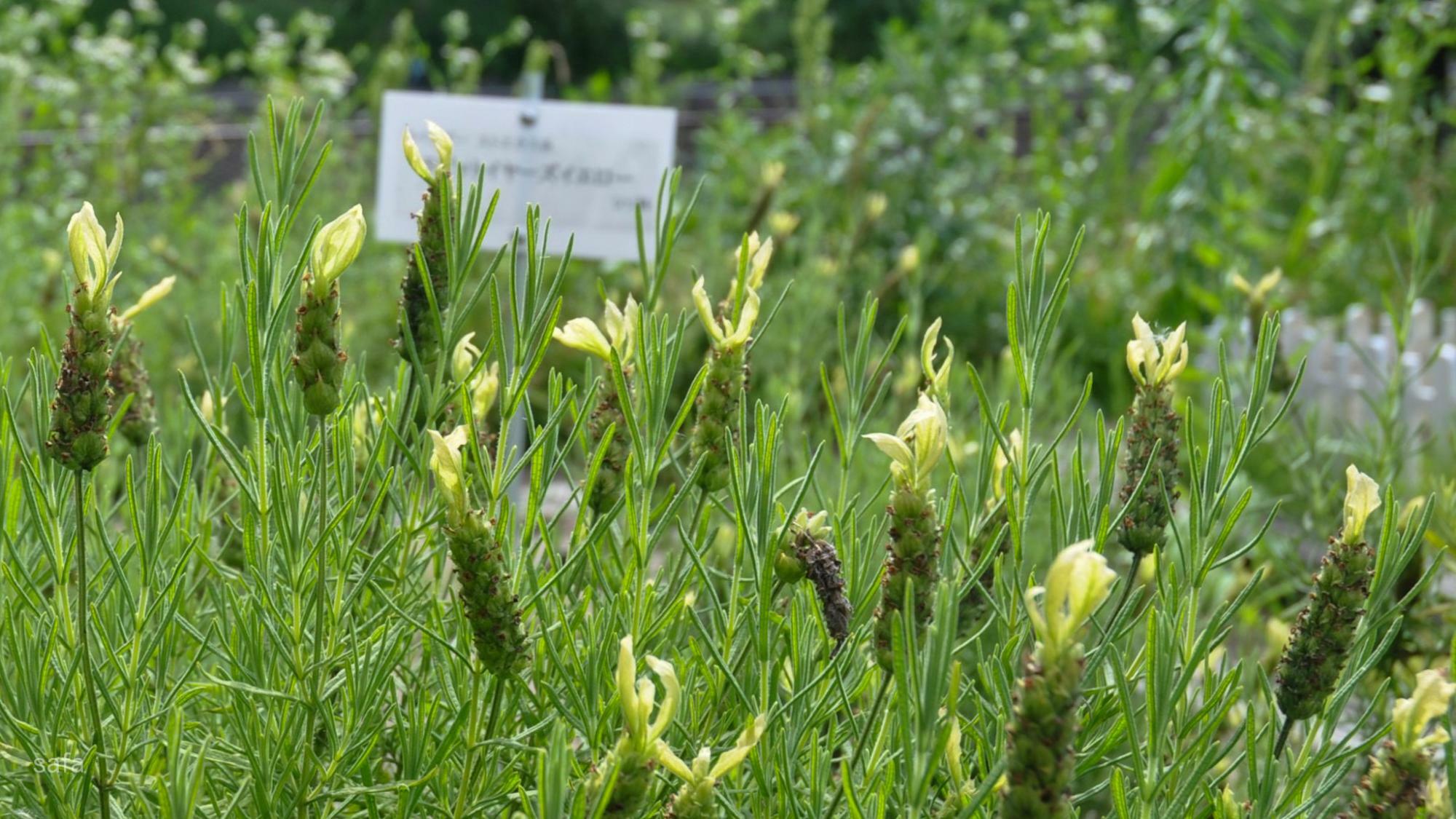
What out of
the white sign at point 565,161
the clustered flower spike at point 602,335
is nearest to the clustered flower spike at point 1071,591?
the clustered flower spike at point 602,335

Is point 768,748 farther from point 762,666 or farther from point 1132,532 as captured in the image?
point 1132,532

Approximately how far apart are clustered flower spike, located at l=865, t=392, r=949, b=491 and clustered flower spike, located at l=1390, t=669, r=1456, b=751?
0.27m

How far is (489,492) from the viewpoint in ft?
2.92

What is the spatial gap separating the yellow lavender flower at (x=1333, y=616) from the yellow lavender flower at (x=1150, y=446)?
14 cm

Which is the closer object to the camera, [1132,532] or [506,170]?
[1132,532]

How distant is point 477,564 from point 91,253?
29 cm

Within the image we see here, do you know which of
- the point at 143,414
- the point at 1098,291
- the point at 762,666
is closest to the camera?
the point at 762,666

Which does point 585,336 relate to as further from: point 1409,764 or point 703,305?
point 1409,764

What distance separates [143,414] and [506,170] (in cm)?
172

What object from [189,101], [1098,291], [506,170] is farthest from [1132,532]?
[189,101]

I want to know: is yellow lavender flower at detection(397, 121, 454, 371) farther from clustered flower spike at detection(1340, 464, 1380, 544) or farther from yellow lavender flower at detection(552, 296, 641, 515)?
clustered flower spike at detection(1340, 464, 1380, 544)

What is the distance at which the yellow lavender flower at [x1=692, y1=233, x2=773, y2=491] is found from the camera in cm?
100

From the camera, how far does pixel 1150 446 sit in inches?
41.8

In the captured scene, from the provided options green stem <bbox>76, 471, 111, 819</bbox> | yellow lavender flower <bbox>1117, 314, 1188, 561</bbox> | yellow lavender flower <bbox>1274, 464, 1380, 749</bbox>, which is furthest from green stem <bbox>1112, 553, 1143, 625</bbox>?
green stem <bbox>76, 471, 111, 819</bbox>
